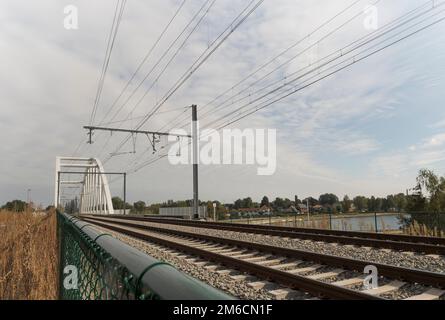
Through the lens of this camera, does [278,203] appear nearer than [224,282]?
No

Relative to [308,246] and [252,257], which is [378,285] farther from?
[308,246]

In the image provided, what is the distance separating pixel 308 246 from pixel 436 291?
232 inches

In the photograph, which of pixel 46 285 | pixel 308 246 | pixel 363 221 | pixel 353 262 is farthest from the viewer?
pixel 363 221

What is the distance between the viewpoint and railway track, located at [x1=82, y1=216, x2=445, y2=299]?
6.22m

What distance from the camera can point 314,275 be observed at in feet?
25.6

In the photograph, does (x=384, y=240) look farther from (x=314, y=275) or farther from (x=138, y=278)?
(x=138, y=278)

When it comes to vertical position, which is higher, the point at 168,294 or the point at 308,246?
the point at 168,294

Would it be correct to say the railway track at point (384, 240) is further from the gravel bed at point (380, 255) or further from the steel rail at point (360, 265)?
the steel rail at point (360, 265)

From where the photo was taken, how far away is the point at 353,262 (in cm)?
800

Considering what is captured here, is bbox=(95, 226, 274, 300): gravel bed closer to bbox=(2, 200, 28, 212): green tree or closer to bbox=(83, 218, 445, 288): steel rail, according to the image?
bbox=(83, 218, 445, 288): steel rail

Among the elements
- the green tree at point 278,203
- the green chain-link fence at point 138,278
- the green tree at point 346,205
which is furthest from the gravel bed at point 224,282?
the green tree at point 278,203

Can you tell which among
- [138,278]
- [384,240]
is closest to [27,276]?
[138,278]

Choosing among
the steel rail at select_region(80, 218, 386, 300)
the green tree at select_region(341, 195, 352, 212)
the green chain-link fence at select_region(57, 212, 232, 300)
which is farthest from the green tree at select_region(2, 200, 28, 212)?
the green tree at select_region(341, 195, 352, 212)
